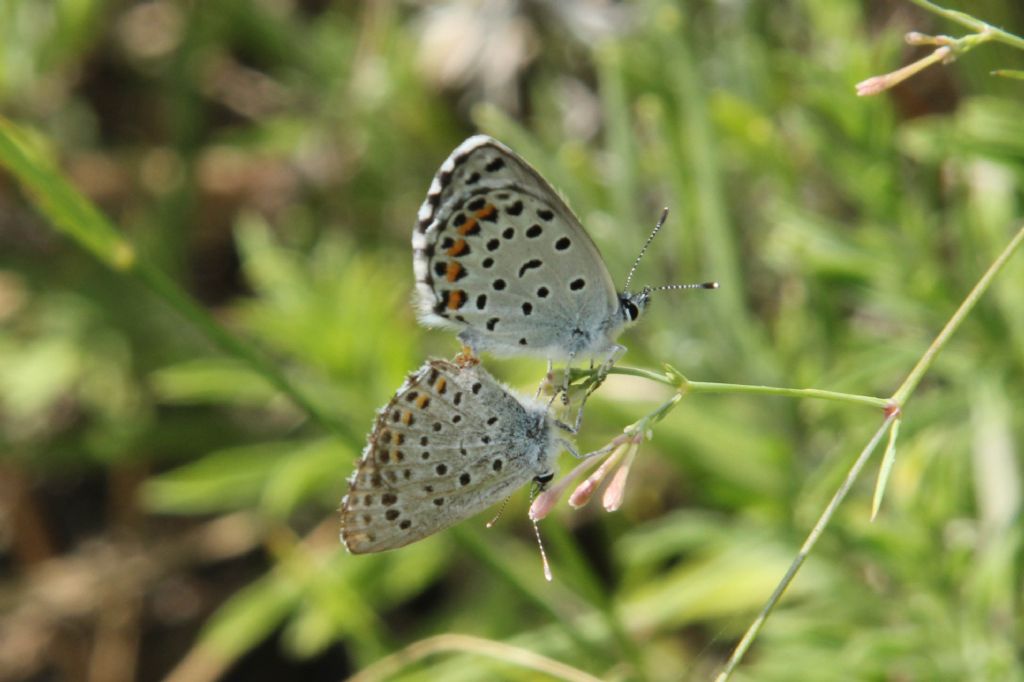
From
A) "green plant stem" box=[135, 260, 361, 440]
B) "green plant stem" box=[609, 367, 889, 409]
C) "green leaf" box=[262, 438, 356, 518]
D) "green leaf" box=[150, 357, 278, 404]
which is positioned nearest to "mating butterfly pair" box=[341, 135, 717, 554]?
"green plant stem" box=[135, 260, 361, 440]

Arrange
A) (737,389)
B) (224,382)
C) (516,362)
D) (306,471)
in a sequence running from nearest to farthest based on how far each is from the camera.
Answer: (737,389) < (306,471) < (224,382) < (516,362)

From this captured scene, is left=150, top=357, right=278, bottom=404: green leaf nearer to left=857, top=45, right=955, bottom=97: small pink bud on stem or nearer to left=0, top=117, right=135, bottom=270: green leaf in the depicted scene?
left=0, top=117, right=135, bottom=270: green leaf

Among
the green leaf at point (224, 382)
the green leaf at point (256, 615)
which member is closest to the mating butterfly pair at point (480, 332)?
the green leaf at point (224, 382)

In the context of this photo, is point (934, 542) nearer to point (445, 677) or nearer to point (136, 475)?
point (445, 677)

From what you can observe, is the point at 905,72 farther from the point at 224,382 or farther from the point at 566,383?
the point at 224,382

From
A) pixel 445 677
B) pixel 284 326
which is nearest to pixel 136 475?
pixel 284 326

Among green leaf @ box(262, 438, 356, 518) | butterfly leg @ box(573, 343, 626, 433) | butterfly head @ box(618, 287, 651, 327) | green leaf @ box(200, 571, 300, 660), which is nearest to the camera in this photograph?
butterfly leg @ box(573, 343, 626, 433)

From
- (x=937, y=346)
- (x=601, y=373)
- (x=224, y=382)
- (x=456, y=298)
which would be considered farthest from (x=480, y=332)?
(x=224, y=382)
